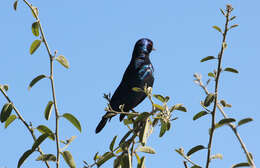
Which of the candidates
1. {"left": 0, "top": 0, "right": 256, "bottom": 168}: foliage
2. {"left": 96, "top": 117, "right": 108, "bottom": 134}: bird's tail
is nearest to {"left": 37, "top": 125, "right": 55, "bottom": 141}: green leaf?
{"left": 0, "top": 0, "right": 256, "bottom": 168}: foliage

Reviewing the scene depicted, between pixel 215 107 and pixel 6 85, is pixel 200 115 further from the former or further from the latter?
pixel 6 85

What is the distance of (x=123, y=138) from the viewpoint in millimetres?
2463

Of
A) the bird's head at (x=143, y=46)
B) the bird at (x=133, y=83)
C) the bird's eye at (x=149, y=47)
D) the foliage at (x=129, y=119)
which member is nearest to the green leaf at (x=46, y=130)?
the foliage at (x=129, y=119)

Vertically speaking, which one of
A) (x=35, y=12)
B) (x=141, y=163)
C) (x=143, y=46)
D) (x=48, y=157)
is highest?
(x=143, y=46)

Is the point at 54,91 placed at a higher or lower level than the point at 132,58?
lower

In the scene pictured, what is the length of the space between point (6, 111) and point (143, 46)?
4.43 m

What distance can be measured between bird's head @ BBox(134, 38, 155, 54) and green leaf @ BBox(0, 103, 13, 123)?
4.28 metres

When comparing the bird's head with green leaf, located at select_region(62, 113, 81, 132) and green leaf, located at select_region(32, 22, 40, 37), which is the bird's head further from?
green leaf, located at select_region(62, 113, 81, 132)

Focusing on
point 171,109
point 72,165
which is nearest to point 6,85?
point 72,165

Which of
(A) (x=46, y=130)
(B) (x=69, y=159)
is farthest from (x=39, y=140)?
(B) (x=69, y=159)

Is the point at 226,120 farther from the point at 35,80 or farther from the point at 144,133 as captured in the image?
the point at 35,80

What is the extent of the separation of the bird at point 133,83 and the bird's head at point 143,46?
46 millimetres

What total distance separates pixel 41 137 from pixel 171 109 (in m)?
0.80

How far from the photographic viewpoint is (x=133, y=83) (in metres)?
5.81
